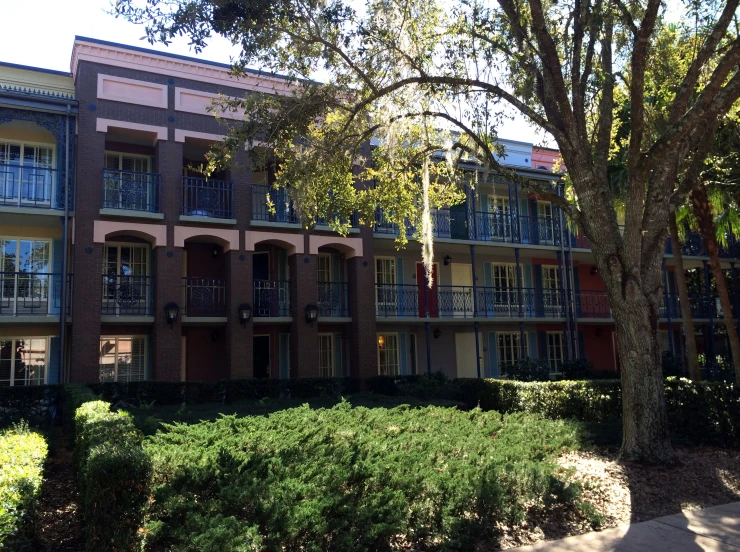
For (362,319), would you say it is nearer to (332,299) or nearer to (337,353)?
(332,299)

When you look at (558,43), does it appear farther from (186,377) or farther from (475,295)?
(186,377)

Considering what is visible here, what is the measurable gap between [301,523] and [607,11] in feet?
30.4

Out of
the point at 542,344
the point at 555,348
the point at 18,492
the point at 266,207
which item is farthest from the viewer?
the point at 555,348

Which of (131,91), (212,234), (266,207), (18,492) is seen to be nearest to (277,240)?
(266,207)

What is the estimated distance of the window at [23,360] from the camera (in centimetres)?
1667

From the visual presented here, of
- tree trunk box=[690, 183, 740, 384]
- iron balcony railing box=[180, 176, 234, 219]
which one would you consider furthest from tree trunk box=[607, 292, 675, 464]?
iron balcony railing box=[180, 176, 234, 219]

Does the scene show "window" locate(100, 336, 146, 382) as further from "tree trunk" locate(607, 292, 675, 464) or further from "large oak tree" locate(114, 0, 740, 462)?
"tree trunk" locate(607, 292, 675, 464)

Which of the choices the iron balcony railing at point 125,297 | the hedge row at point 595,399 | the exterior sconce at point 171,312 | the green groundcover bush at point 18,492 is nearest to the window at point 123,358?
the iron balcony railing at point 125,297

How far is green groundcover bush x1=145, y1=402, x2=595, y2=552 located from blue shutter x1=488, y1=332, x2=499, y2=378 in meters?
14.8

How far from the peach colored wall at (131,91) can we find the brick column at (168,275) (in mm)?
1262

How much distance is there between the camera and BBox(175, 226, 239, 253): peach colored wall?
17.5 meters

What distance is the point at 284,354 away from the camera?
20047 millimetres

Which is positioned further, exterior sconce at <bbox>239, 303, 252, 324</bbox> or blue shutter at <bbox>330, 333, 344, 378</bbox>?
blue shutter at <bbox>330, 333, 344, 378</bbox>

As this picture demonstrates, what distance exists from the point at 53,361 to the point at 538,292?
17.3 m
